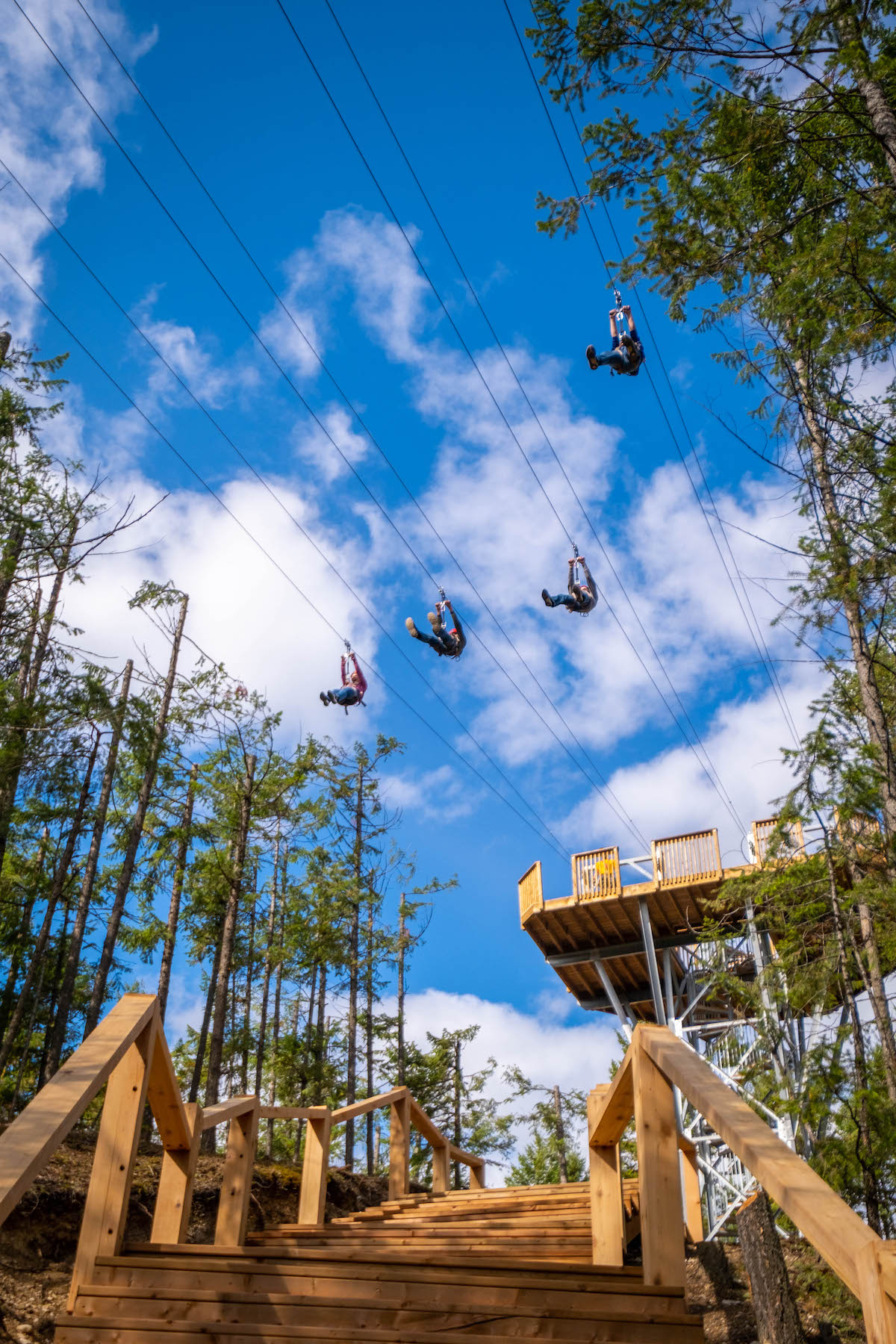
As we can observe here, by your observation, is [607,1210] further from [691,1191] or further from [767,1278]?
[691,1191]

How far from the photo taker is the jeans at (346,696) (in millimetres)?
13391

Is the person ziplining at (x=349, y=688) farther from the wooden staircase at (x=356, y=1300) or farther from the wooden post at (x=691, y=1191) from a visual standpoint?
the wooden staircase at (x=356, y=1300)

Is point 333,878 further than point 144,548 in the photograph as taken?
Yes

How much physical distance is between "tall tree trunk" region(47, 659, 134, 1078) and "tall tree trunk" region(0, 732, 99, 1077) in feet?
1.09

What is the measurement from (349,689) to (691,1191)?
747 centimetres

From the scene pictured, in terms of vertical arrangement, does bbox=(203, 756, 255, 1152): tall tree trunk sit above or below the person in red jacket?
below

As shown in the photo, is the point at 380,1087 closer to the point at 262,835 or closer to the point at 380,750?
the point at 380,750

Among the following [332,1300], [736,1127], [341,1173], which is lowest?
[332,1300]

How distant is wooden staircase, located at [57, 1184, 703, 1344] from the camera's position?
3.01 meters

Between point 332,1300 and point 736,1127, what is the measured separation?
5.23ft

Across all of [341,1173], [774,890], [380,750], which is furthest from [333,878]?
[774,890]

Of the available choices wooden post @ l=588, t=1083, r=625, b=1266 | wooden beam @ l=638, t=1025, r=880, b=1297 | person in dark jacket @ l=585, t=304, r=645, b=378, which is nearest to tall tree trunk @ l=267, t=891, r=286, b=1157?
person in dark jacket @ l=585, t=304, r=645, b=378

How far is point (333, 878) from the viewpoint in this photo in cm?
2111

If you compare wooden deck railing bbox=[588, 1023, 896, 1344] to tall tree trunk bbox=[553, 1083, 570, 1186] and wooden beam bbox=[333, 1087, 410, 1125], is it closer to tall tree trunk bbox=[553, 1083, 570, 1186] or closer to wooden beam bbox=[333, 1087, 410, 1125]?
wooden beam bbox=[333, 1087, 410, 1125]
